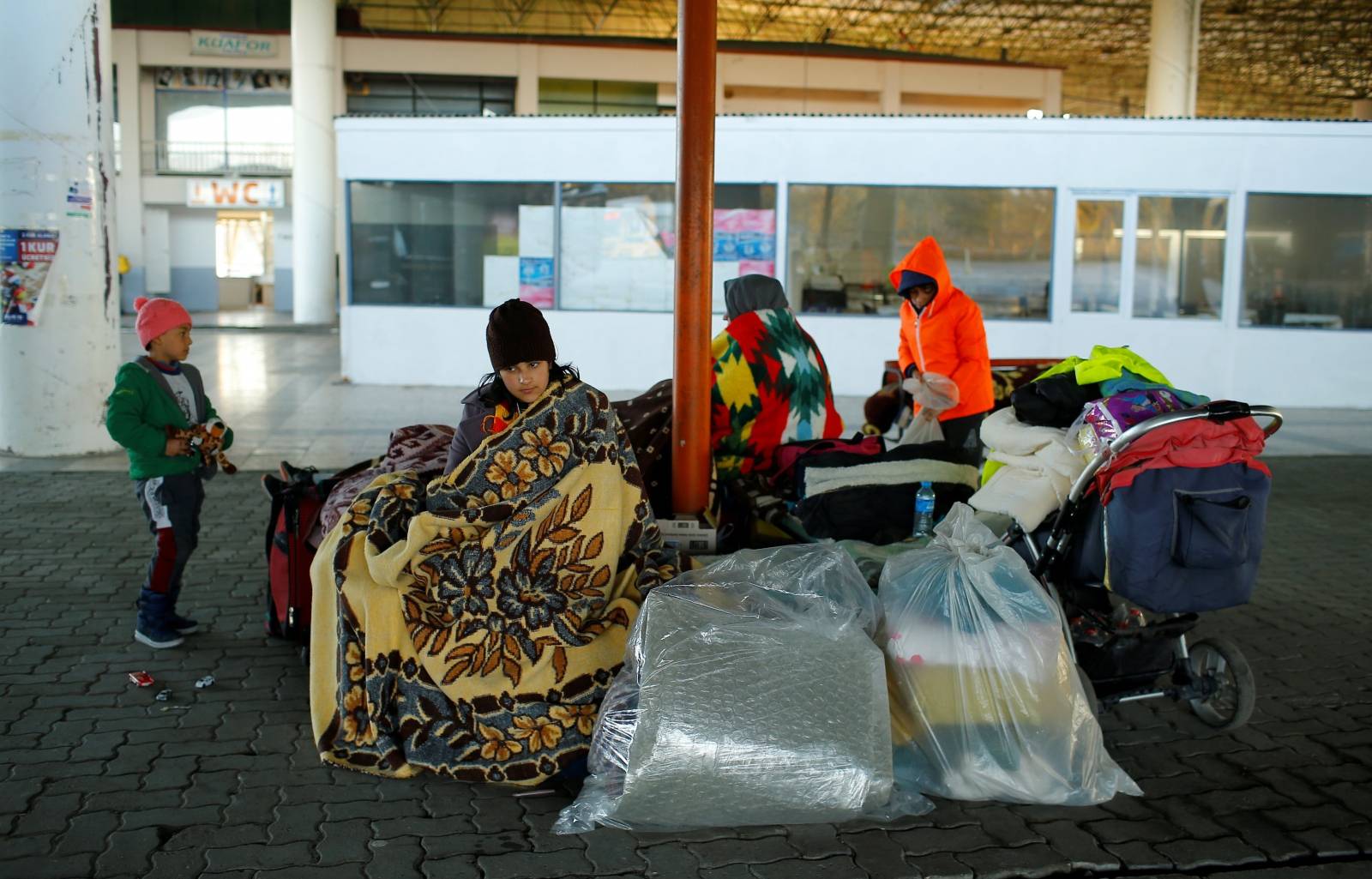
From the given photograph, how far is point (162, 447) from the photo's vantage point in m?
4.72

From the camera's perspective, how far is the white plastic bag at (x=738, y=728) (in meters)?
3.34

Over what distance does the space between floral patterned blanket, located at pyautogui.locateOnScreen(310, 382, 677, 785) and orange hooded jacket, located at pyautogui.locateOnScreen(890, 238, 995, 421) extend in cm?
278

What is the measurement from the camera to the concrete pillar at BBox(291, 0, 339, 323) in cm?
2342

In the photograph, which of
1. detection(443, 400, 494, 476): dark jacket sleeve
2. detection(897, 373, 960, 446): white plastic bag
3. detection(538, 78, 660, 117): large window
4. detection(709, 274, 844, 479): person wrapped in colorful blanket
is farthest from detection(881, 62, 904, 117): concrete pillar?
detection(443, 400, 494, 476): dark jacket sleeve

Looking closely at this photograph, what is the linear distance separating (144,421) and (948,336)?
147 inches

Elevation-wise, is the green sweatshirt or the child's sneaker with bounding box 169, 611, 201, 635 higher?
the green sweatshirt

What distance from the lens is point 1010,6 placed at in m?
34.4

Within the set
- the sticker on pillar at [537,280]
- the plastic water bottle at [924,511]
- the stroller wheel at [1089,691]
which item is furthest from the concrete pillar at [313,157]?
the stroller wheel at [1089,691]

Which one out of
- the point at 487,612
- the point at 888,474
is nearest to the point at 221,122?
the point at 888,474

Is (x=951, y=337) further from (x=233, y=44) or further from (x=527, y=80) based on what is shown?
(x=233, y=44)

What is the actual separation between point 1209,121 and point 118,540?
10.9 meters

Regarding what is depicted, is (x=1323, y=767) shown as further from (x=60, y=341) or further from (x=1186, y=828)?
(x=60, y=341)

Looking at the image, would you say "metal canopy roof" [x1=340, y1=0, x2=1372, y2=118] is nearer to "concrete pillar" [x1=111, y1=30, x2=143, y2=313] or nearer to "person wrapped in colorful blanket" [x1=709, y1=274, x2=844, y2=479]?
"concrete pillar" [x1=111, y1=30, x2=143, y2=313]

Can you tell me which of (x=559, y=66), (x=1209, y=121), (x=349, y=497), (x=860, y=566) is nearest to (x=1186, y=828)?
(x=860, y=566)
